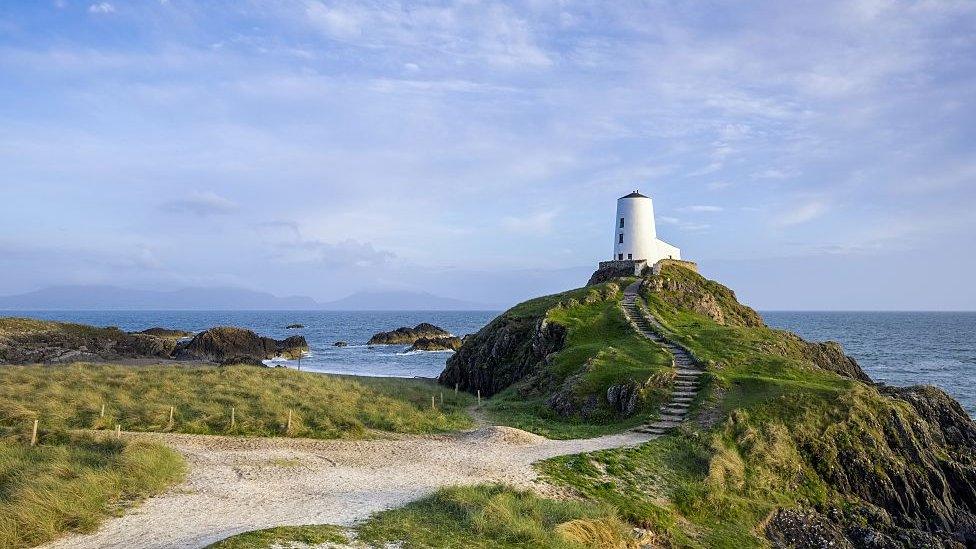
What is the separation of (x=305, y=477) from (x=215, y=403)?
12912 millimetres

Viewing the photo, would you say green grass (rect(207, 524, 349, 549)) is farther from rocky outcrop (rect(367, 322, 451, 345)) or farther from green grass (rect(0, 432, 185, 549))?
rocky outcrop (rect(367, 322, 451, 345))

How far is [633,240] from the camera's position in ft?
223

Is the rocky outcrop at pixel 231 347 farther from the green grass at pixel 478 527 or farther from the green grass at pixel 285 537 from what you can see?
the green grass at pixel 285 537

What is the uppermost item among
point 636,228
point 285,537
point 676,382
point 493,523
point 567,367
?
point 636,228

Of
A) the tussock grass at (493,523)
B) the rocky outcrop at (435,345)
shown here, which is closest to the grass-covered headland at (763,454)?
the tussock grass at (493,523)

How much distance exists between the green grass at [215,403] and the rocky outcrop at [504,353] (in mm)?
6137

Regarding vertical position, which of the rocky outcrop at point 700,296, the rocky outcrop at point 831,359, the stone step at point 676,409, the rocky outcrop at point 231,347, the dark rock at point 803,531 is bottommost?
the dark rock at point 803,531

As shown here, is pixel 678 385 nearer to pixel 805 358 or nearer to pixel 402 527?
pixel 805 358

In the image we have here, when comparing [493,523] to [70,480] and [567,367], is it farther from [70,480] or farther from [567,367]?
[567,367]

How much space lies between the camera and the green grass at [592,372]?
32.0 m

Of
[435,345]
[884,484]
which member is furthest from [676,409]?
[435,345]

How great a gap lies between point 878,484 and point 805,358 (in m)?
21.1

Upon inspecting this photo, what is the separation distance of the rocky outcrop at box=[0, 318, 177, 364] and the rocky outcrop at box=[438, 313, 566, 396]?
143 feet

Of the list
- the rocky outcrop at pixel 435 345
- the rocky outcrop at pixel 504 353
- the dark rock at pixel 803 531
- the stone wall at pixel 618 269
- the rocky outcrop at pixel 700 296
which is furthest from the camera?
the rocky outcrop at pixel 435 345
